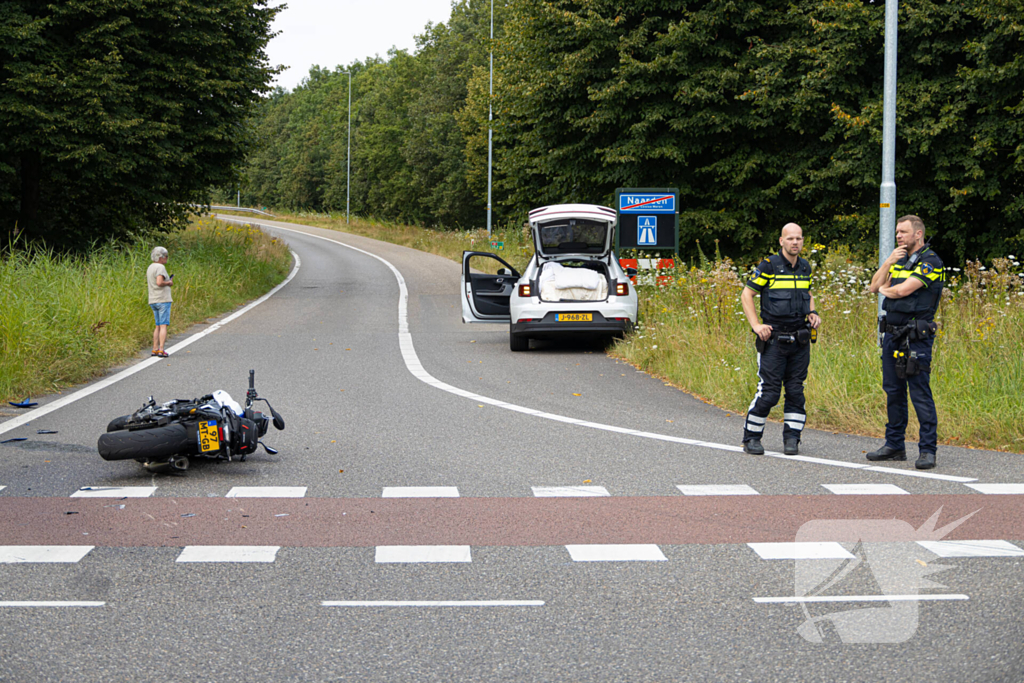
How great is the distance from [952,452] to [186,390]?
7684 millimetres

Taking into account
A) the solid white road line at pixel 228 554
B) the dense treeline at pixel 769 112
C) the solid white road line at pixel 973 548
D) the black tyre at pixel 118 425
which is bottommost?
the solid white road line at pixel 228 554

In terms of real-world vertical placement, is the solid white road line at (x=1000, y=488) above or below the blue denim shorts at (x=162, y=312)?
below

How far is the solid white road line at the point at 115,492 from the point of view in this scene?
21.5 feet

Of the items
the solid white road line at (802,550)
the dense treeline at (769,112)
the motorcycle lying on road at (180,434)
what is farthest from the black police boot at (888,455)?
the dense treeline at (769,112)

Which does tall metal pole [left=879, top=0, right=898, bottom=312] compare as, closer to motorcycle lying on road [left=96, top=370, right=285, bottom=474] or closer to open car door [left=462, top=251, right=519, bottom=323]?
open car door [left=462, top=251, right=519, bottom=323]

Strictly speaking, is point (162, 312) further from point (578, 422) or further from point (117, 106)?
point (117, 106)

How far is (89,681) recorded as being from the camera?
12.4 ft

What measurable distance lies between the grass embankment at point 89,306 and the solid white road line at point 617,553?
7.51 meters

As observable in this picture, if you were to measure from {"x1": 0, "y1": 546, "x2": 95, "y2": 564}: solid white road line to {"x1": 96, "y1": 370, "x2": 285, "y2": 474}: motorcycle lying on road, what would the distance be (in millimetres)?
1599

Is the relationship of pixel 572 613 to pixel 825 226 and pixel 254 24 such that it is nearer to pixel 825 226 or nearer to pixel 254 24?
pixel 825 226

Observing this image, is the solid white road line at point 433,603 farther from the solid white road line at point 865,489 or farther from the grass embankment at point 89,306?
the grass embankment at point 89,306

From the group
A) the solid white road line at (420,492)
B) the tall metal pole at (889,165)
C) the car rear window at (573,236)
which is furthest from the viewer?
the car rear window at (573,236)

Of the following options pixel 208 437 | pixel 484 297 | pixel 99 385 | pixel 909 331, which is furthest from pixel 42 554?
pixel 484 297

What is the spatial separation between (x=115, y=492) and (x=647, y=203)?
13.8 metres
